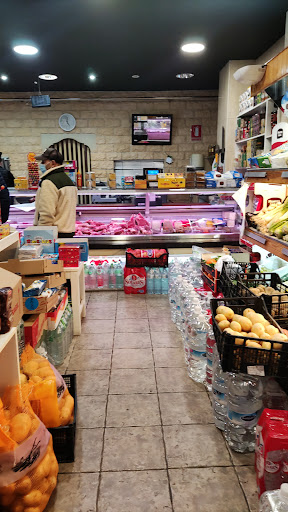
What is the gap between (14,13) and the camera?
15.2 ft

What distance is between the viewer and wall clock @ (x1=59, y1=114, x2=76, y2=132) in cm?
929

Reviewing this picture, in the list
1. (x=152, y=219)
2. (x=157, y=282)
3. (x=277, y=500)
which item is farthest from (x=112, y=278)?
(x=277, y=500)

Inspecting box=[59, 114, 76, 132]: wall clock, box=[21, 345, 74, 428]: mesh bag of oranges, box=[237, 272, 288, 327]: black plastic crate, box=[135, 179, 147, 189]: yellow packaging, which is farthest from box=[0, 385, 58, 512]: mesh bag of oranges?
box=[59, 114, 76, 132]: wall clock

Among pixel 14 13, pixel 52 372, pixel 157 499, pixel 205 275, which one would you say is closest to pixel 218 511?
pixel 157 499

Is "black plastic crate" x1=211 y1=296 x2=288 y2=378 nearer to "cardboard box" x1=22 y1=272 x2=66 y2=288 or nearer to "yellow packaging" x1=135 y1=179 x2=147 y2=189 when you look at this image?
"cardboard box" x1=22 y1=272 x2=66 y2=288

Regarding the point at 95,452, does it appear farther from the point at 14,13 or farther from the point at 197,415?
the point at 14,13

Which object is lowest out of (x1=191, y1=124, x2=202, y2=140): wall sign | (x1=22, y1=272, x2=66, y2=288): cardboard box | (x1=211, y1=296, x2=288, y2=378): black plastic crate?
(x1=211, y1=296, x2=288, y2=378): black plastic crate

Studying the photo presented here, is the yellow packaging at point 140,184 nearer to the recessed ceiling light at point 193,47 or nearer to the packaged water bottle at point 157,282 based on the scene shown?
the packaged water bottle at point 157,282

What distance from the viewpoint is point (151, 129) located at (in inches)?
368

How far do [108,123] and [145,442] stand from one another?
8273 mm

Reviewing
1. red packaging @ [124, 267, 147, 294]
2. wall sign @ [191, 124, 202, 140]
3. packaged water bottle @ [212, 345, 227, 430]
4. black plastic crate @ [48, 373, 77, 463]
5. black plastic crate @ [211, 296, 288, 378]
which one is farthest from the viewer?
wall sign @ [191, 124, 202, 140]

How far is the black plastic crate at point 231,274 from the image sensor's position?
3484 mm

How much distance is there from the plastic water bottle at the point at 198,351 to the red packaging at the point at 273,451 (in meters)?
1.22

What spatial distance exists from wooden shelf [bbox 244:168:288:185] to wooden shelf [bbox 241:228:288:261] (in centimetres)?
49
